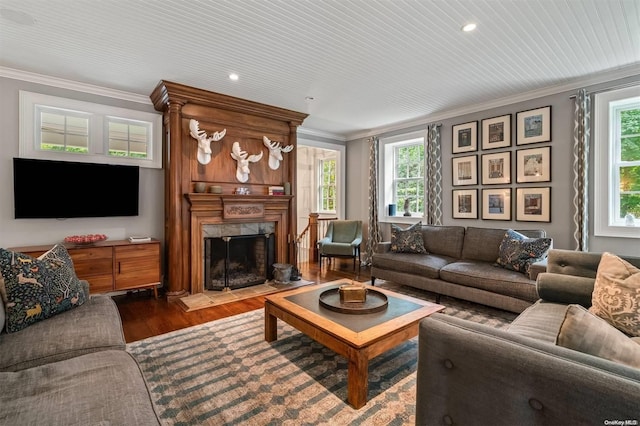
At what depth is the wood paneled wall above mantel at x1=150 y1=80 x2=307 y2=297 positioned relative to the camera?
373 centimetres

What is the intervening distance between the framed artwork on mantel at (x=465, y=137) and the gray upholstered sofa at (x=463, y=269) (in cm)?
127

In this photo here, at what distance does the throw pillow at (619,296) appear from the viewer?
5.23 ft

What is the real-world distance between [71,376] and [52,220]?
300 centimetres

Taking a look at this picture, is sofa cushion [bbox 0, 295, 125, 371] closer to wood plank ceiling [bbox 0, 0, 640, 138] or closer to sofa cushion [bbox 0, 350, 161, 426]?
sofa cushion [bbox 0, 350, 161, 426]

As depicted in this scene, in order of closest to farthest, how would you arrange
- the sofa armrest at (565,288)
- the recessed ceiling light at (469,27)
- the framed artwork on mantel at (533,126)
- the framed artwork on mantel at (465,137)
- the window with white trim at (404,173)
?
the sofa armrest at (565,288), the recessed ceiling light at (469,27), the framed artwork on mantel at (533,126), the framed artwork on mantel at (465,137), the window with white trim at (404,173)

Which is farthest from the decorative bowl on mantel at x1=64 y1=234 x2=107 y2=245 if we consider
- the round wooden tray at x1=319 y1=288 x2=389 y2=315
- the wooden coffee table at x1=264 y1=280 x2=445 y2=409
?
the round wooden tray at x1=319 y1=288 x2=389 y2=315

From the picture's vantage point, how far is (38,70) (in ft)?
10.4

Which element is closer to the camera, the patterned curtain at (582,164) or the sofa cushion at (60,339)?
the sofa cushion at (60,339)

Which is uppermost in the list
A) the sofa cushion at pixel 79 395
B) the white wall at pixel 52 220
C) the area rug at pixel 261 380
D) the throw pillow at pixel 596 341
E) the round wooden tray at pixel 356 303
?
the white wall at pixel 52 220

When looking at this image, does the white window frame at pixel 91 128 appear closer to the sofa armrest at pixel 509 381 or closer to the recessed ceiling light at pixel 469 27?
the recessed ceiling light at pixel 469 27

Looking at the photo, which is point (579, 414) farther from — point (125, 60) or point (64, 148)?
point (64, 148)

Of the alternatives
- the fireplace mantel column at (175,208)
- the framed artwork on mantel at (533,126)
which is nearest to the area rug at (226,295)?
the fireplace mantel column at (175,208)

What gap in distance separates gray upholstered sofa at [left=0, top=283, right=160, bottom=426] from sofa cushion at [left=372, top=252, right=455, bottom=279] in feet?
10.2

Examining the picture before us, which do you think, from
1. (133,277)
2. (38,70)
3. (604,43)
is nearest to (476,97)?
(604,43)
